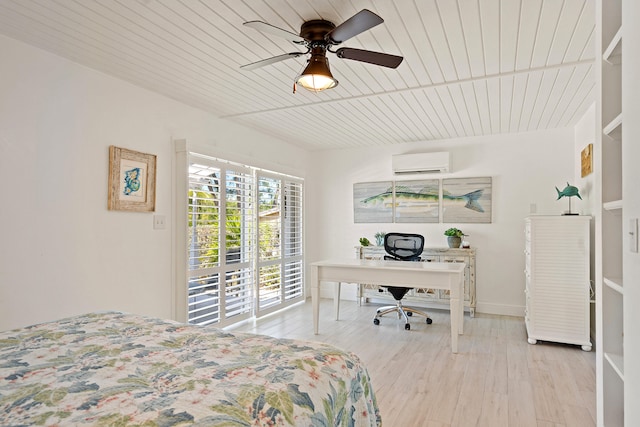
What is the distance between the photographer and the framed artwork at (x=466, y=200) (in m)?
4.98

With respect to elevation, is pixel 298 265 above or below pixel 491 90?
below

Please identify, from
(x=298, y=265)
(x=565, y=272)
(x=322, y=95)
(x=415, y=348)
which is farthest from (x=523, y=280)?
(x=322, y=95)

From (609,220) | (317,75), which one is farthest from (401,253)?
(609,220)

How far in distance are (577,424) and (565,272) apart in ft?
5.59

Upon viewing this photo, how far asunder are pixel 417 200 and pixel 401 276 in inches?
81.1

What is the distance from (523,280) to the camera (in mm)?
4777

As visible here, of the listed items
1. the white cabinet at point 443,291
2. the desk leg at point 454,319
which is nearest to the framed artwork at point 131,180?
the white cabinet at point 443,291

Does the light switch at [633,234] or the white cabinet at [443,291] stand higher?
the light switch at [633,234]

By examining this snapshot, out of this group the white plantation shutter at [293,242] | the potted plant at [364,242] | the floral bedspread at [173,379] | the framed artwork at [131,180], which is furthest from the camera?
the potted plant at [364,242]

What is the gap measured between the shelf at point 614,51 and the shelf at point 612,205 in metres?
0.61

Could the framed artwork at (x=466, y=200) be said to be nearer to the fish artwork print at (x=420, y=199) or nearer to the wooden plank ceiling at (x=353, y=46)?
the fish artwork print at (x=420, y=199)

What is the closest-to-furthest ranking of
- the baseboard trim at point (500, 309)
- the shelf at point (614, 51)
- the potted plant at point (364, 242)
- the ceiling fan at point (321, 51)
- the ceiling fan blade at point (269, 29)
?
1. the shelf at point (614, 51)
2. the ceiling fan blade at point (269, 29)
3. the ceiling fan at point (321, 51)
4. the baseboard trim at point (500, 309)
5. the potted plant at point (364, 242)

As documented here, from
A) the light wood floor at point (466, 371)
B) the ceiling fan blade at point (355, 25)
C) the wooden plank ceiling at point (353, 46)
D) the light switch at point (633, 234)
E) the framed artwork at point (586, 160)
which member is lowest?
the light wood floor at point (466, 371)

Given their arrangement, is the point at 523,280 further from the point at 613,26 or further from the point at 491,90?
the point at 613,26
